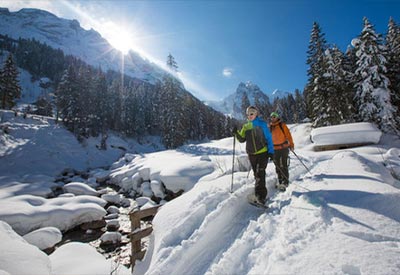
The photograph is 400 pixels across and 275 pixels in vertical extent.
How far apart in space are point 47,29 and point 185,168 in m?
260

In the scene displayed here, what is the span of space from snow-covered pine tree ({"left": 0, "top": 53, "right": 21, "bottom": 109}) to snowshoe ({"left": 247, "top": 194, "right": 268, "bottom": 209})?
5047 cm

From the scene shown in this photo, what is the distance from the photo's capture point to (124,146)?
47875 millimetres

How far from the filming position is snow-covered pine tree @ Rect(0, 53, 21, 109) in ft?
122

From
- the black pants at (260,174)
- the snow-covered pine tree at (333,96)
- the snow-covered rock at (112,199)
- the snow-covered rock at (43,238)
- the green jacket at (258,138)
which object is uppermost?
the snow-covered pine tree at (333,96)

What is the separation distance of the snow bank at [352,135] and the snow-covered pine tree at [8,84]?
5159cm

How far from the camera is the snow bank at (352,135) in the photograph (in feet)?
52.6

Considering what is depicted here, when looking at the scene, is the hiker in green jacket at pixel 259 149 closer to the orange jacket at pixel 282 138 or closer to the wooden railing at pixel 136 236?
the orange jacket at pixel 282 138

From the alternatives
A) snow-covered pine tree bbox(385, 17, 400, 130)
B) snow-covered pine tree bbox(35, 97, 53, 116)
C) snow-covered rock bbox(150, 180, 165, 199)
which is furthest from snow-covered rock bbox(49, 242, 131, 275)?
snow-covered pine tree bbox(35, 97, 53, 116)

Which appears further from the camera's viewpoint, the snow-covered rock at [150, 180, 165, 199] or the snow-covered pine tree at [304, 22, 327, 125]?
the snow-covered pine tree at [304, 22, 327, 125]

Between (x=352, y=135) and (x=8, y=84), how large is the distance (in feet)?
177

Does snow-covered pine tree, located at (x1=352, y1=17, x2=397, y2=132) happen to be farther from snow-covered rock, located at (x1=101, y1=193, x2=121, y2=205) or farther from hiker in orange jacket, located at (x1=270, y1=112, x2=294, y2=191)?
snow-covered rock, located at (x1=101, y1=193, x2=121, y2=205)

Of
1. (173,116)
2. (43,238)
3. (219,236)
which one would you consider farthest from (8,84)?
(219,236)

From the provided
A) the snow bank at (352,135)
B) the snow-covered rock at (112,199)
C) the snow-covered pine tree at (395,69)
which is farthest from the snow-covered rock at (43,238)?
the snow-covered pine tree at (395,69)

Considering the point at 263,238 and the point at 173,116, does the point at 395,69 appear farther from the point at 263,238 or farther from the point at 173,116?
the point at 173,116
